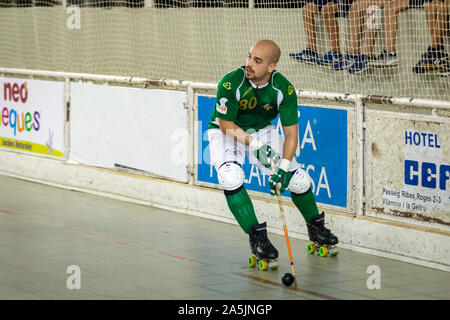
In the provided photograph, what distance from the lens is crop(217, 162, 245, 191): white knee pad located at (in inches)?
327

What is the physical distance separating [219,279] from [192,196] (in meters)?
3.18

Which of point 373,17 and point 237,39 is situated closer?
point 373,17

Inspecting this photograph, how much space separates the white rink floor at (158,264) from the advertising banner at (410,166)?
1.80 ft

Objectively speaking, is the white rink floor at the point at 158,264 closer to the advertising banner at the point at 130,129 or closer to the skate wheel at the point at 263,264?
the skate wheel at the point at 263,264

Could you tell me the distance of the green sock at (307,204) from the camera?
8.73m

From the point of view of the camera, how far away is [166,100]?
37.4ft

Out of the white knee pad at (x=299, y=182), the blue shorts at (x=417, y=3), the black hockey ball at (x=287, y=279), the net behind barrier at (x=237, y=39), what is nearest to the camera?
the black hockey ball at (x=287, y=279)

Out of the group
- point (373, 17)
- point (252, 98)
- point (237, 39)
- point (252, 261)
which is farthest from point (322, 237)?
point (237, 39)

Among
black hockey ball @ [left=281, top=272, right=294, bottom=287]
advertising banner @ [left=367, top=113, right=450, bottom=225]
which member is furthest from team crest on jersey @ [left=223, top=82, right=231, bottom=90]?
black hockey ball @ [left=281, top=272, right=294, bottom=287]

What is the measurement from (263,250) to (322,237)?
0.85 metres

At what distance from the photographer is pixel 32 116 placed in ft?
44.5

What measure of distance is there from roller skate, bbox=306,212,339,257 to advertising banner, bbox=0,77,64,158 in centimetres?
539

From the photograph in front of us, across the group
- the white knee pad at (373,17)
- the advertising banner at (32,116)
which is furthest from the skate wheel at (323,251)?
the advertising banner at (32,116)

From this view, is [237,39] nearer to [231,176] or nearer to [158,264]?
[231,176]
